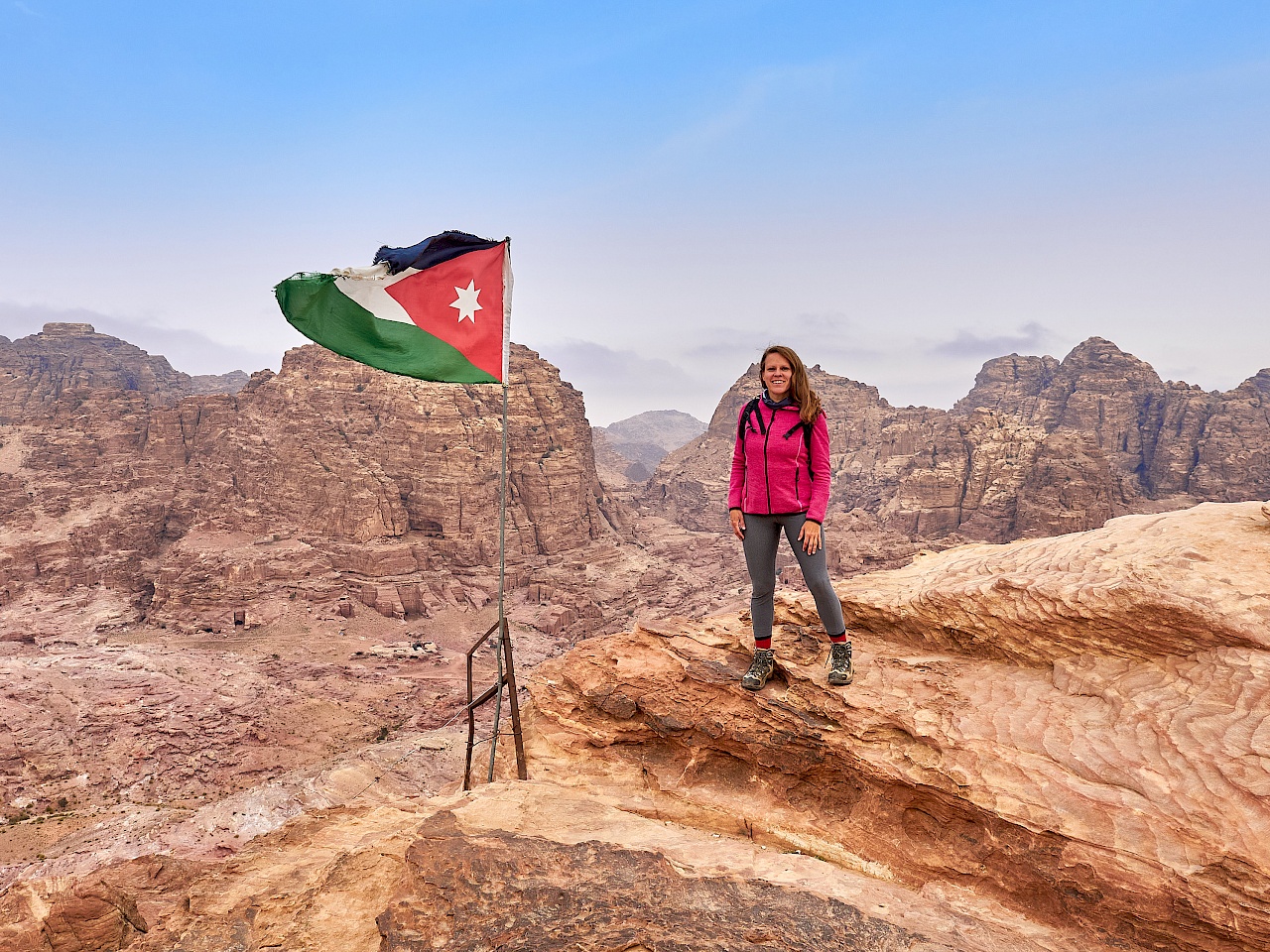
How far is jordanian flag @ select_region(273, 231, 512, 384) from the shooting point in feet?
22.2

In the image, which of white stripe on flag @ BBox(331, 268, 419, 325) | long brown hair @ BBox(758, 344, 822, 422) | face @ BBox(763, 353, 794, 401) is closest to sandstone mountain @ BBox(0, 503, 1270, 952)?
long brown hair @ BBox(758, 344, 822, 422)

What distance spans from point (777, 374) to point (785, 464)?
2.39ft

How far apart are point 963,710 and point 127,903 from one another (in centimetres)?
734

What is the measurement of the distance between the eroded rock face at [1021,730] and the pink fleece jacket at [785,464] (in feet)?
5.73

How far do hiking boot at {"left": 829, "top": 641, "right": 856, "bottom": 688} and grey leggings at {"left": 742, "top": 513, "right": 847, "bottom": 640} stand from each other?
0.17 metres

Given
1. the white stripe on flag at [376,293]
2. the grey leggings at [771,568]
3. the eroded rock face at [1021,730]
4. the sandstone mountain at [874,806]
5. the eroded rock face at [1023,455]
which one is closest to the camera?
the sandstone mountain at [874,806]

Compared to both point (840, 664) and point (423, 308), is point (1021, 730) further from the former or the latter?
point (423, 308)

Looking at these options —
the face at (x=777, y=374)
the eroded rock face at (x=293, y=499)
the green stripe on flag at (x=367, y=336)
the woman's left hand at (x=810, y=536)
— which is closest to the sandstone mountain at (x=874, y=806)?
A: the woman's left hand at (x=810, y=536)

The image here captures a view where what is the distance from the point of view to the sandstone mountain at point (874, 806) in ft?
9.71

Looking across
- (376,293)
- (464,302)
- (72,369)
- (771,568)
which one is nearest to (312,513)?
(376,293)

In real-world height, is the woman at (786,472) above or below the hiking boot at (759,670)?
above

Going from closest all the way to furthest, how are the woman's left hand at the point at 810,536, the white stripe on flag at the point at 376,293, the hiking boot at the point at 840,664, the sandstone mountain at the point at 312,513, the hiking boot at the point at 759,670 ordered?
the woman's left hand at the point at 810,536
the hiking boot at the point at 840,664
the hiking boot at the point at 759,670
the white stripe on flag at the point at 376,293
the sandstone mountain at the point at 312,513

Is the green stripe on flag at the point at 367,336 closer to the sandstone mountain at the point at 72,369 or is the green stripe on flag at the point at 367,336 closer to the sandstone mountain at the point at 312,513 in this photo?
the sandstone mountain at the point at 312,513

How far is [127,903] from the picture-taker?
5145 millimetres
